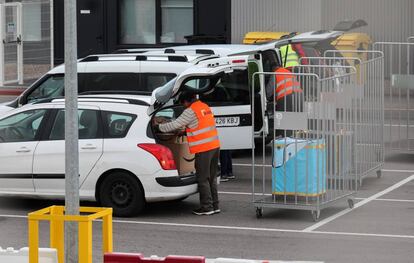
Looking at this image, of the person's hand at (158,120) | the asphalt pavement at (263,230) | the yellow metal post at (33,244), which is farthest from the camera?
the person's hand at (158,120)

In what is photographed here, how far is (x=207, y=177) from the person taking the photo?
13.5 metres

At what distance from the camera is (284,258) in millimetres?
11172

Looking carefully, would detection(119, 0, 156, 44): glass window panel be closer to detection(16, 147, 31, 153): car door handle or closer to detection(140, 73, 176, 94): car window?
detection(140, 73, 176, 94): car window

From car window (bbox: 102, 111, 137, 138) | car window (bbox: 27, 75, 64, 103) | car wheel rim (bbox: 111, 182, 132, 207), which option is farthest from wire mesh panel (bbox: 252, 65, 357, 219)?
car window (bbox: 27, 75, 64, 103)

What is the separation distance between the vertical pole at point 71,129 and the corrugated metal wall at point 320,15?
14.8 meters

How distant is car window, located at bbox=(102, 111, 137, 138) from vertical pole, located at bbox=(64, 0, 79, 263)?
4877mm

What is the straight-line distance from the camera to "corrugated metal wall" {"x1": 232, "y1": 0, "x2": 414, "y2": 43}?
23.9 metres

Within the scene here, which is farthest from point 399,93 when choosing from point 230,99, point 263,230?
point 263,230

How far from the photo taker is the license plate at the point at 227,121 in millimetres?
15852

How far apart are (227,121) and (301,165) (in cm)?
287

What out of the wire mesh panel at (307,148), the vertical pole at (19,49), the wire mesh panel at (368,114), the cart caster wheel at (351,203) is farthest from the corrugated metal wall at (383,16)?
the wire mesh panel at (307,148)

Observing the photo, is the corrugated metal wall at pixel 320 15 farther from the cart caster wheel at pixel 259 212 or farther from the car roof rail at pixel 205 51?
the cart caster wheel at pixel 259 212

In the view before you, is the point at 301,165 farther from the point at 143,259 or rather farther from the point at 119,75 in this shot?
the point at 143,259

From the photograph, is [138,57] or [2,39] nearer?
[138,57]
